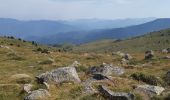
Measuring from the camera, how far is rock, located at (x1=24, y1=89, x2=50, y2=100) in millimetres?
26734

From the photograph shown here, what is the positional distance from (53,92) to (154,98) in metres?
6.91

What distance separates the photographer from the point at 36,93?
27.2m

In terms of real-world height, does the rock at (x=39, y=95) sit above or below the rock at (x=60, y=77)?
below

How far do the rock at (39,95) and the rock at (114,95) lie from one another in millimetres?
3492

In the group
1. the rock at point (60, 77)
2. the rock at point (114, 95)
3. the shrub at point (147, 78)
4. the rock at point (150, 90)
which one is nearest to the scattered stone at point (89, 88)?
the rock at point (114, 95)

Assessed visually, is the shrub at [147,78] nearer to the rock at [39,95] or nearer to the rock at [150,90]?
the rock at [150,90]

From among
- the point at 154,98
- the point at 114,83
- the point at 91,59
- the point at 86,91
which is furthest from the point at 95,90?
the point at 91,59

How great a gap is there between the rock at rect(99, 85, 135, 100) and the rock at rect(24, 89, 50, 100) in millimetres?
3492

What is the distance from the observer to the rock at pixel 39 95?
26734mm

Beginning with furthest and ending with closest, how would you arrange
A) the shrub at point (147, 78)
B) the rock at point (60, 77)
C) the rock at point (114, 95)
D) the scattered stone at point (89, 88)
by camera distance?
the shrub at point (147, 78), the rock at point (60, 77), the scattered stone at point (89, 88), the rock at point (114, 95)

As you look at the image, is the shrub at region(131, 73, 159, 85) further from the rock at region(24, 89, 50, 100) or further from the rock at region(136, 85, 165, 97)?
the rock at region(24, 89, 50, 100)

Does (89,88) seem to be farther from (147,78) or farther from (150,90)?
(147,78)

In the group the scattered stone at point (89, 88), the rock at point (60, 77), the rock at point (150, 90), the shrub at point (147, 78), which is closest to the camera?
the rock at point (150, 90)

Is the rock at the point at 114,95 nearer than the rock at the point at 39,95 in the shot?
Yes
